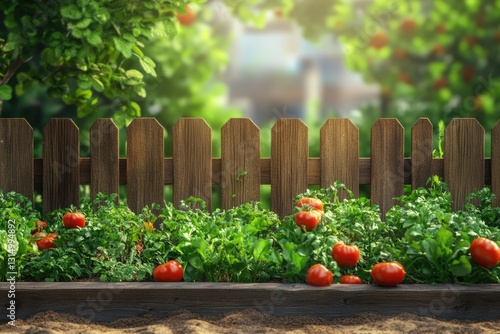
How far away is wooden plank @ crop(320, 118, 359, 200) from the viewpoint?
5.11 meters

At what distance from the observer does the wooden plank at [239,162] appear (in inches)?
199

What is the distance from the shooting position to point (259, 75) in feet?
68.5

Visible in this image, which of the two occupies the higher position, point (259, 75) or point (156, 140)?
point (259, 75)

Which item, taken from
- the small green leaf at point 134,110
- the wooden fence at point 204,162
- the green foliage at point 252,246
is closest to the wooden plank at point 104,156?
the wooden fence at point 204,162

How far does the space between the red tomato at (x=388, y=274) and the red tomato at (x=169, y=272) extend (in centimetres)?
99

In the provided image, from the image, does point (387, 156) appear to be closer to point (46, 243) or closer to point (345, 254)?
point (345, 254)

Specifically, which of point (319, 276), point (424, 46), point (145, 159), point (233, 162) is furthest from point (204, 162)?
point (424, 46)

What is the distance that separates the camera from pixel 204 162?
5.07 metres

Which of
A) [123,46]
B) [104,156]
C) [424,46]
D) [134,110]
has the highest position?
[424,46]

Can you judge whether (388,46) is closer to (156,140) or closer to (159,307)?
(156,140)

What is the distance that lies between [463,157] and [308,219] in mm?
1835

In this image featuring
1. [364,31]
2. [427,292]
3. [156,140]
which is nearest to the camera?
[427,292]

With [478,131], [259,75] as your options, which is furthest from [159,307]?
[259,75]

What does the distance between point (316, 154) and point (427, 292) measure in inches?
131
